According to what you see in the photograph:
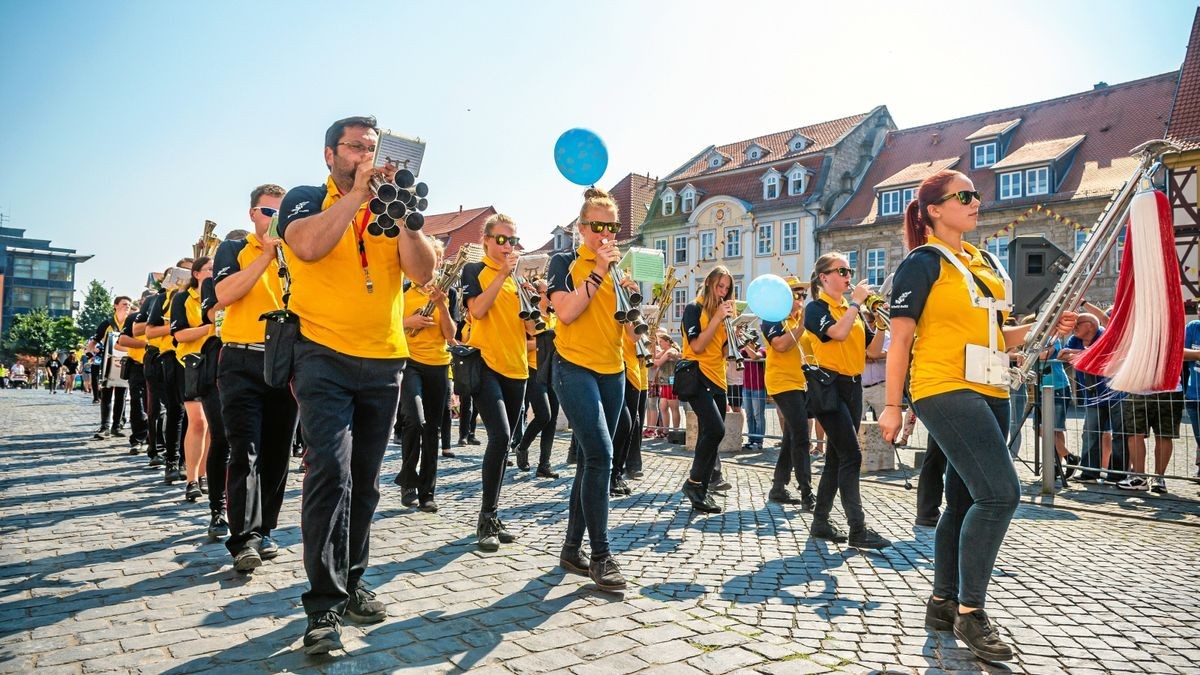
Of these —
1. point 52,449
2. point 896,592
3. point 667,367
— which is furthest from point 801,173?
point 896,592

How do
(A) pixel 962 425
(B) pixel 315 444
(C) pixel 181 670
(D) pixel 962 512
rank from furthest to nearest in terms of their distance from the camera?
(D) pixel 962 512, (A) pixel 962 425, (B) pixel 315 444, (C) pixel 181 670

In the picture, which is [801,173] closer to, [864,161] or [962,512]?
[864,161]

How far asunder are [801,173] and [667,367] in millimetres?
33163

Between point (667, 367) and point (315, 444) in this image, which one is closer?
point (315, 444)

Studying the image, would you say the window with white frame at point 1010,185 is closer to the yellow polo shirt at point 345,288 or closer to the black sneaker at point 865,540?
the black sneaker at point 865,540

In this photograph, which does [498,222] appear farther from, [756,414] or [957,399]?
[756,414]

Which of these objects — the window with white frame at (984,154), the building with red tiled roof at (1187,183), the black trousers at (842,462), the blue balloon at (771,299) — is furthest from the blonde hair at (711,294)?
the window with white frame at (984,154)

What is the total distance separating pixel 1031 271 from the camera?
9.12 meters

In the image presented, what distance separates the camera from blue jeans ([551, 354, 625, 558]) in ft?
15.4

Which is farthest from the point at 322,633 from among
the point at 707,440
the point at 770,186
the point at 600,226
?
the point at 770,186

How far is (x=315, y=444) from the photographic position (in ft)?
11.7

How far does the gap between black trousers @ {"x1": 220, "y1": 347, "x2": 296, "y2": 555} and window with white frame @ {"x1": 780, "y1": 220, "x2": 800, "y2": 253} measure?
4336 centimetres

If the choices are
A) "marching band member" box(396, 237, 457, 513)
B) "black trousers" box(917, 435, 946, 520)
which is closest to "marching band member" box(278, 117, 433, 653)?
"marching band member" box(396, 237, 457, 513)

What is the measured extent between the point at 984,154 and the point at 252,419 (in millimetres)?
42307
